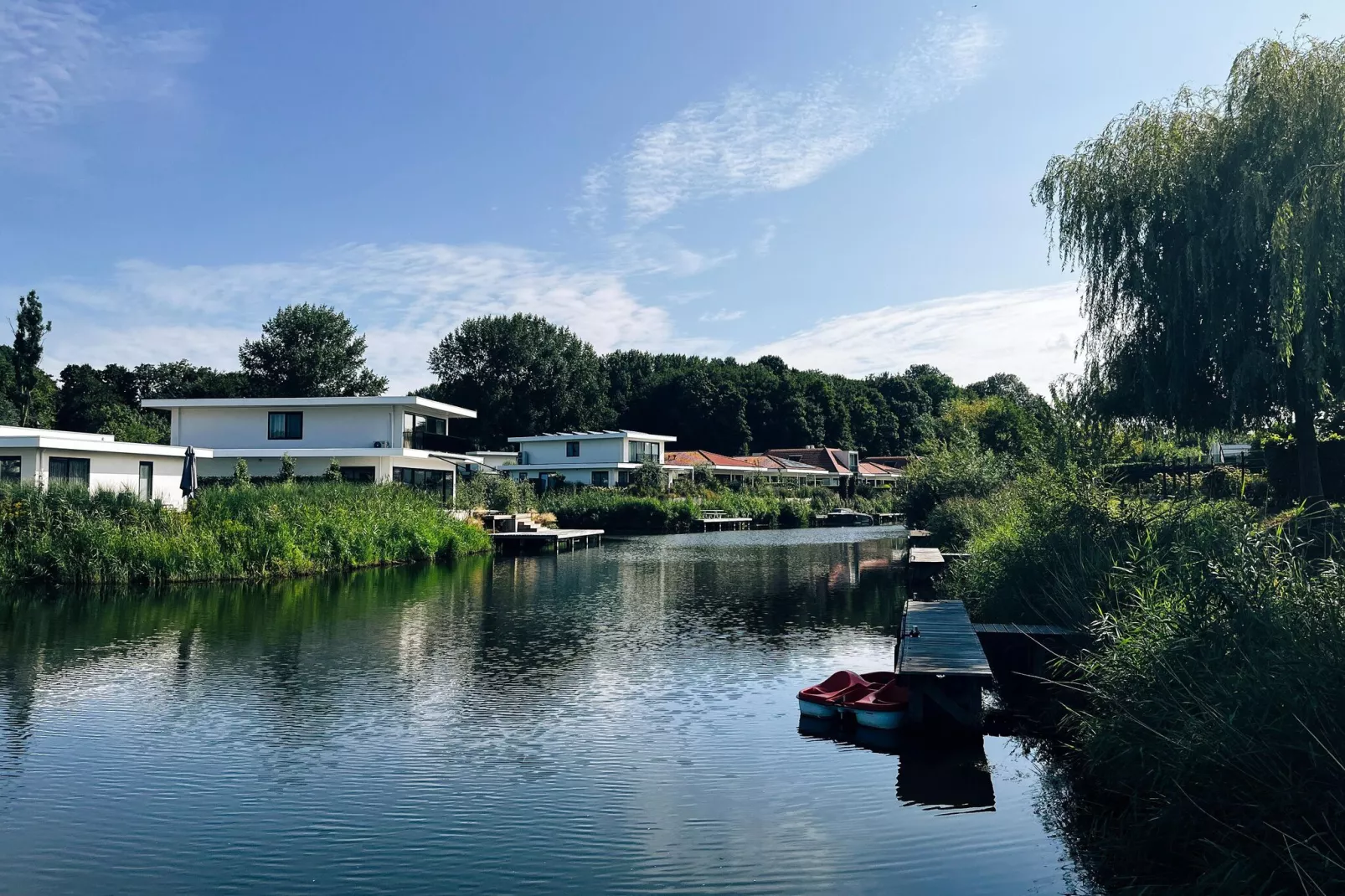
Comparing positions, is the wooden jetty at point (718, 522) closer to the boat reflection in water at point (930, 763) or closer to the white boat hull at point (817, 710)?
the white boat hull at point (817, 710)

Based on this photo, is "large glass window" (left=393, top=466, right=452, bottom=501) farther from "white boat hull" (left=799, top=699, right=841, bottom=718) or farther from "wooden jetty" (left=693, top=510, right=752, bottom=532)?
"white boat hull" (left=799, top=699, right=841, bottom=718)

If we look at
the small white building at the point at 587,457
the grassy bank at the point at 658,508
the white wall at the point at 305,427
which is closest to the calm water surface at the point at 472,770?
the white wall at the point at 305,427

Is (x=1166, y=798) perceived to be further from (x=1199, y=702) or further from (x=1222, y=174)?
(x=1222, y=174)

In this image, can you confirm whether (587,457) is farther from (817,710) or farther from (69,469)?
(817,710)

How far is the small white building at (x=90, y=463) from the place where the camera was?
29641mm

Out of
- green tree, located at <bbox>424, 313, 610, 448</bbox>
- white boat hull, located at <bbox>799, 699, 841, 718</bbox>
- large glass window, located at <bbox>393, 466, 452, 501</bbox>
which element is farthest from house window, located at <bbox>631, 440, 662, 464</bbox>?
white boat hull, located at <bbox>799, 699, 841, 718</bbox>

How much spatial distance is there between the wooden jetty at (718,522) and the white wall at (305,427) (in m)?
18.0

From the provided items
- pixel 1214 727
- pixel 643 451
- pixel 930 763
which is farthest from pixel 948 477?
pixel 1214 727

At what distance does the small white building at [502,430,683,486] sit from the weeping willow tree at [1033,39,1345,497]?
4237 centimetres

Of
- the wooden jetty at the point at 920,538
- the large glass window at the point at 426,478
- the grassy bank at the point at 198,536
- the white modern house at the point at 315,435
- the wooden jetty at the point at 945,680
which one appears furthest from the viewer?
the large glass window at the point at 426,478

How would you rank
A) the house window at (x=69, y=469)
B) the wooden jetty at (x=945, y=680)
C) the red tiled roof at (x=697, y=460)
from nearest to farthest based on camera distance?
the wooden jetty at (x=945, y=680) < the house window at (x=69, y=469) < the red tiled roof at (x=697, y=460)

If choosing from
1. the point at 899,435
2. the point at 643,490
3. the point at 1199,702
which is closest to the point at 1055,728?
the point at 1199,702

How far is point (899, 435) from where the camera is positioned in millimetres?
104938

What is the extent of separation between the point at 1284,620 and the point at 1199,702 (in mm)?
934
